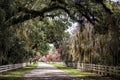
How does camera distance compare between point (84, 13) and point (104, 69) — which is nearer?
point (84, 13)

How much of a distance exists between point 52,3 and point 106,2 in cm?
370

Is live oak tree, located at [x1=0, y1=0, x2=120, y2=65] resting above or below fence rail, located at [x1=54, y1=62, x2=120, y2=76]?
above

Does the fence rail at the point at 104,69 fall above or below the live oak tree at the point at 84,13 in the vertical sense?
below

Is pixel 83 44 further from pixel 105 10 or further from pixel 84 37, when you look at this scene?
pixel 105 10

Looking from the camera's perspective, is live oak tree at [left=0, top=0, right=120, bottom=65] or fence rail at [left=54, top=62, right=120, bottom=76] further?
fence rail at [left=54, top=62, right=120, bottom=76]

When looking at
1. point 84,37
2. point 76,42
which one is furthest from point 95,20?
point 76,42

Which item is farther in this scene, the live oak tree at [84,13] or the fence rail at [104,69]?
the fence rail at [104,69]

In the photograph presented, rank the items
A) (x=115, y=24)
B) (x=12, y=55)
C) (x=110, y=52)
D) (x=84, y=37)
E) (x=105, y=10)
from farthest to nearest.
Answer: (x=12, y=55), (x=84, y=37), (x=110, y=52), (x=105, y=10), (x=115, y=24)

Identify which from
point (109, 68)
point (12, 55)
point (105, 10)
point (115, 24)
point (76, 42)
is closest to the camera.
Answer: point (115, 24)

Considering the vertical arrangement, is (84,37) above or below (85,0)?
below

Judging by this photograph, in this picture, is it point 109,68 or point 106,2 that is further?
point 109,68

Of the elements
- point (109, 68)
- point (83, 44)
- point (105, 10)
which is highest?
point (105, 10)

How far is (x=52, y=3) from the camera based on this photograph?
18750mm

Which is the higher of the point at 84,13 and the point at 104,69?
the point at 84,13
